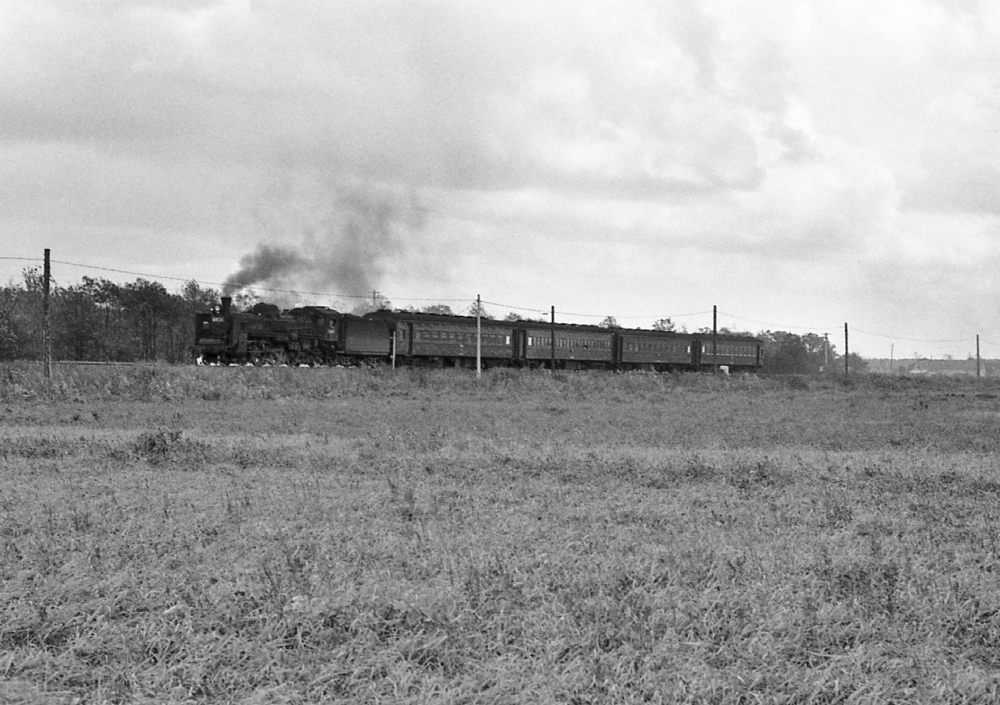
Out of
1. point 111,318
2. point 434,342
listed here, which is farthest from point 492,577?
point 111,318

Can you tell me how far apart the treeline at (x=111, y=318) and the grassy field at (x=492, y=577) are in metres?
48.3

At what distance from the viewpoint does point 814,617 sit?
246 inches

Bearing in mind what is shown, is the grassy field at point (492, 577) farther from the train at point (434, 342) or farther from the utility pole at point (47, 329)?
the train at point (434, 342)

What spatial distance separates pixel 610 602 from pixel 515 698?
1.35 m

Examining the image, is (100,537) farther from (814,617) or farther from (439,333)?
(439,333)

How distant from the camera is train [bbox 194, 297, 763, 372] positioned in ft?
146

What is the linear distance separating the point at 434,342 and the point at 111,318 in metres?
27.4

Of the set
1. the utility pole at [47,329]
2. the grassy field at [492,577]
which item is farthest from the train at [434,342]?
the grassy field at [492,577]

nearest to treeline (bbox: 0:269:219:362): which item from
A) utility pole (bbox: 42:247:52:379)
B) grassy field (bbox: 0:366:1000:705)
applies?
utility pole (bbox: 42:247:52:379)

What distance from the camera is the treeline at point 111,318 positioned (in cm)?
5997

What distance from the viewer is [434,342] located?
55781 mm

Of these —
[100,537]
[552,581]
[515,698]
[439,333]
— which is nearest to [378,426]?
[100,537]

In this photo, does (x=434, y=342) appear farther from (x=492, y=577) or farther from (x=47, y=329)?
(x=492, y=577)

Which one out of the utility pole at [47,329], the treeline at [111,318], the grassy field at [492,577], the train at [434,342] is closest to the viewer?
the grassy field at [492,577]
